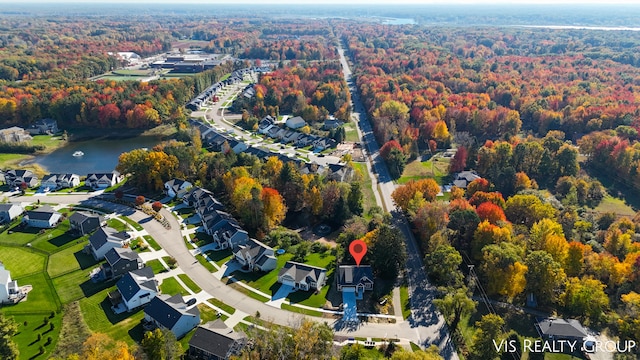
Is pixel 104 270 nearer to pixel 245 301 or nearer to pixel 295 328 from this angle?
pixel 245 301

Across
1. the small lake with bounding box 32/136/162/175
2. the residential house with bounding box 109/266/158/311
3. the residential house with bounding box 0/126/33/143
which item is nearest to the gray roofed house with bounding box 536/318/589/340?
the residential house with bounding box 109/266/158/311

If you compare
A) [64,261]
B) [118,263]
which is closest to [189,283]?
[118,263]

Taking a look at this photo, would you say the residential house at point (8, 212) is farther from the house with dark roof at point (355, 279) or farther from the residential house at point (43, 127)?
the residential house at point (43, 127)

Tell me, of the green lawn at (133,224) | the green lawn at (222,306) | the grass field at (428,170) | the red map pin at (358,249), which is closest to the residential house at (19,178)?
the green lawn at (133,224)

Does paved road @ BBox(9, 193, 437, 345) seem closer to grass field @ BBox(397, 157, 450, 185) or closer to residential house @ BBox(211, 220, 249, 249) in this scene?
residential house @ BBox(211, 220, 249, 249)

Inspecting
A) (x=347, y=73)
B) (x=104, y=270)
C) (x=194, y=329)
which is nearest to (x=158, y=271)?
(x=104, y=270)

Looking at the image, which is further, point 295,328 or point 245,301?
point 245,301

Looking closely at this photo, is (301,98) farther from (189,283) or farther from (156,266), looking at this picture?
(189,283)
